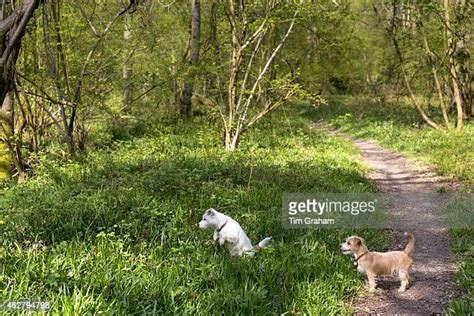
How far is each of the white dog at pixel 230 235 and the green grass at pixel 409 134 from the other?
6.13 m

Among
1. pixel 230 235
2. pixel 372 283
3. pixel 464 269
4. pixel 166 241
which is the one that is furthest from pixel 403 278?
pixel 166 241

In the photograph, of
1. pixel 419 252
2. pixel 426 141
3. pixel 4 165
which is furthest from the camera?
pixel 426 141

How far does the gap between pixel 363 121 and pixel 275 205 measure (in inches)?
578

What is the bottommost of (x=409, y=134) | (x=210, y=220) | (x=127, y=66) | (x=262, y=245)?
(x=262, y=245)

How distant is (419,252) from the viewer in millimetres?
5941

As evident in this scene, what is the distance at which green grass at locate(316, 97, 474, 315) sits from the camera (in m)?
5.08

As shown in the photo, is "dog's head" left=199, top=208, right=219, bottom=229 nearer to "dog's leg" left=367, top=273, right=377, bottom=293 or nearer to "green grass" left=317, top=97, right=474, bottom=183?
"dog's leg" left=367, top=273, right=377, bottom=293

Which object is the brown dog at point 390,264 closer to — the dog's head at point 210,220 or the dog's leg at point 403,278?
the dog's leg at point 403,278

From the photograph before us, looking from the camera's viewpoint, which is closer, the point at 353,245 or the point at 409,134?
the point at 353,245

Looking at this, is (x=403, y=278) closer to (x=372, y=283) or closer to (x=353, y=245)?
(x=372, y=283)

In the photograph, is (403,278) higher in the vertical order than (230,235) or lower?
lower

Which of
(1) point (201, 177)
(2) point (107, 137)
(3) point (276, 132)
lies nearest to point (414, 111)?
(3) point (276, 132)

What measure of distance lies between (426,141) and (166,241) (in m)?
10.8

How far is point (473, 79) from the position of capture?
63.1ft
